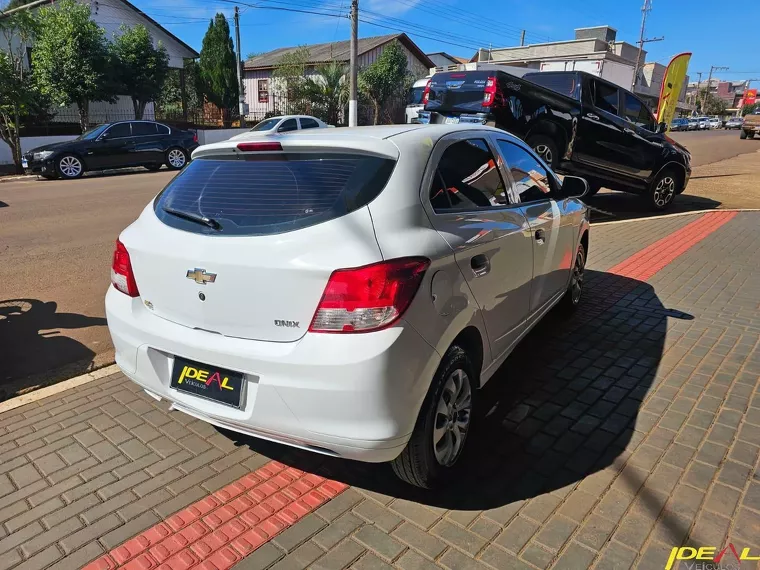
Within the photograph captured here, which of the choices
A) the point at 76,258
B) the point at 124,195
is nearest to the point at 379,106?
the point at 124,195

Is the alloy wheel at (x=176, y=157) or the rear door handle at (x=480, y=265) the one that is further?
the alloy wheel at (x=176, y=157)

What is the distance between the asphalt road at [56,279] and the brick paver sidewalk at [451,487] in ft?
2.24

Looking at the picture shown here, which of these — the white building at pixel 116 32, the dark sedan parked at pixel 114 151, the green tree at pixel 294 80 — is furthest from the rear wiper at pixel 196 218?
the green tree at pixel 294 80

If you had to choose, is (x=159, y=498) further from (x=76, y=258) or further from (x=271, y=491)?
(x=76, y=258)

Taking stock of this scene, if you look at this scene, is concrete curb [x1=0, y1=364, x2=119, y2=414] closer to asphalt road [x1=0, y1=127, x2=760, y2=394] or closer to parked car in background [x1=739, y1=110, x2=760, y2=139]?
asphalt road [x1=0, y1=127, x2=760, y2=394]

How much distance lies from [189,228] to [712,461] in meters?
3.08

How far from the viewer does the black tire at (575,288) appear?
508 centimetres

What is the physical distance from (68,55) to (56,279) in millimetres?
17885

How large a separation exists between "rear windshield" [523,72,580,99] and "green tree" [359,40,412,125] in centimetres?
2334

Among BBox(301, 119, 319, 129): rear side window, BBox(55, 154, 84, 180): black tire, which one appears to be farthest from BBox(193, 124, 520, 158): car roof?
BBox(301, 119, 319, 129): rear side window

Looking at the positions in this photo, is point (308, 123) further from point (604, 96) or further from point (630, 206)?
point (604, 96)

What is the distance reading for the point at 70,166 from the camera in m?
15.6

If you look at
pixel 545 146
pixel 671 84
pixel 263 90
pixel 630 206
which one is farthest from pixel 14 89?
pixel 263 90

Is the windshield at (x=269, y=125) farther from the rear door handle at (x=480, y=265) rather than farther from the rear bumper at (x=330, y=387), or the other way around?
the rear bumper at (x=330, y=387)
